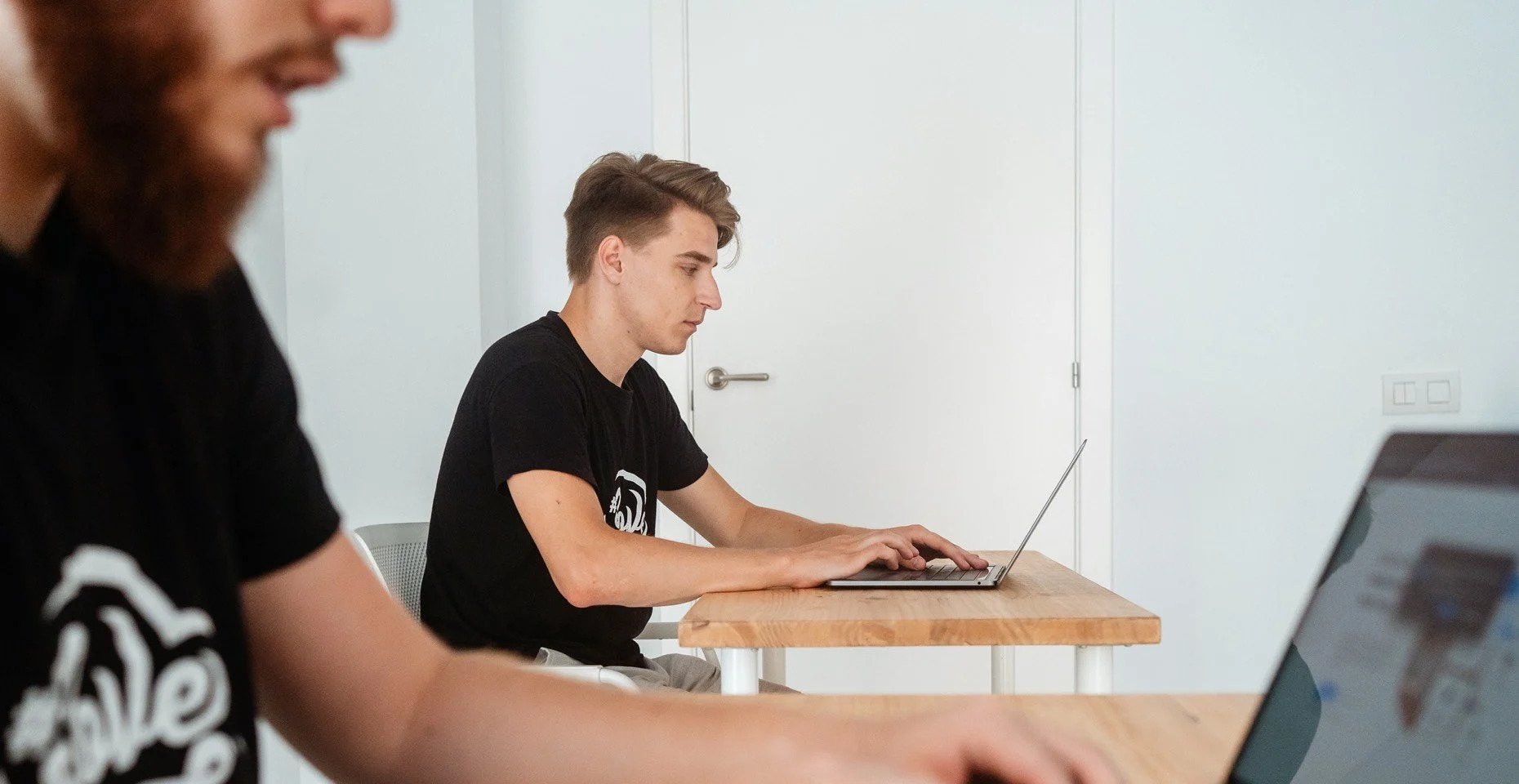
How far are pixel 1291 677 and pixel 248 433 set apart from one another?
1.84 feet

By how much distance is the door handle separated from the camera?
3148 mm

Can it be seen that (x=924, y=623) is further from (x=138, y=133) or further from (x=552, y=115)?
(x=552, y=115)

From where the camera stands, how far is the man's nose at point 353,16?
0.56 meters

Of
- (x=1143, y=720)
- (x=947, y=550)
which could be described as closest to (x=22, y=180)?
(x=1143, y=720)

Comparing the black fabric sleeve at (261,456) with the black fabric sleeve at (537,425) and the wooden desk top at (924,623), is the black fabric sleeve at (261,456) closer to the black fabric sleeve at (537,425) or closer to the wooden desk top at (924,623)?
the wooden desk top at (924,623)

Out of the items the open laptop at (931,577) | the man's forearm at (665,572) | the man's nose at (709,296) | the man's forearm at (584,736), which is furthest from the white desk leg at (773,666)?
the man's forearm at (584,736)

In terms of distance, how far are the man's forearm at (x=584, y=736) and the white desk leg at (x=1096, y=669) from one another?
897 millimetres

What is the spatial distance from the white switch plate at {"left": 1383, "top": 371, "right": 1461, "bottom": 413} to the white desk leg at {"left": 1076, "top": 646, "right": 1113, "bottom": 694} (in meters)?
1.89

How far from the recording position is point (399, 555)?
6.21ft

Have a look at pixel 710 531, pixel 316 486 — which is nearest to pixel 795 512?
pixel 710 531

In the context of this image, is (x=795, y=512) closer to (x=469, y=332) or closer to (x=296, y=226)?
(x=469, y=332)

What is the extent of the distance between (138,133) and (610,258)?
1.66 metres

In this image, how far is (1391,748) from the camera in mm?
505

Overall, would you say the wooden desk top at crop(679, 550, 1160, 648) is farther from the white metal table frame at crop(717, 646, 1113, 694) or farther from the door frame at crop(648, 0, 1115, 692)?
the door frame at crop(648, 0, 1115, 692)
